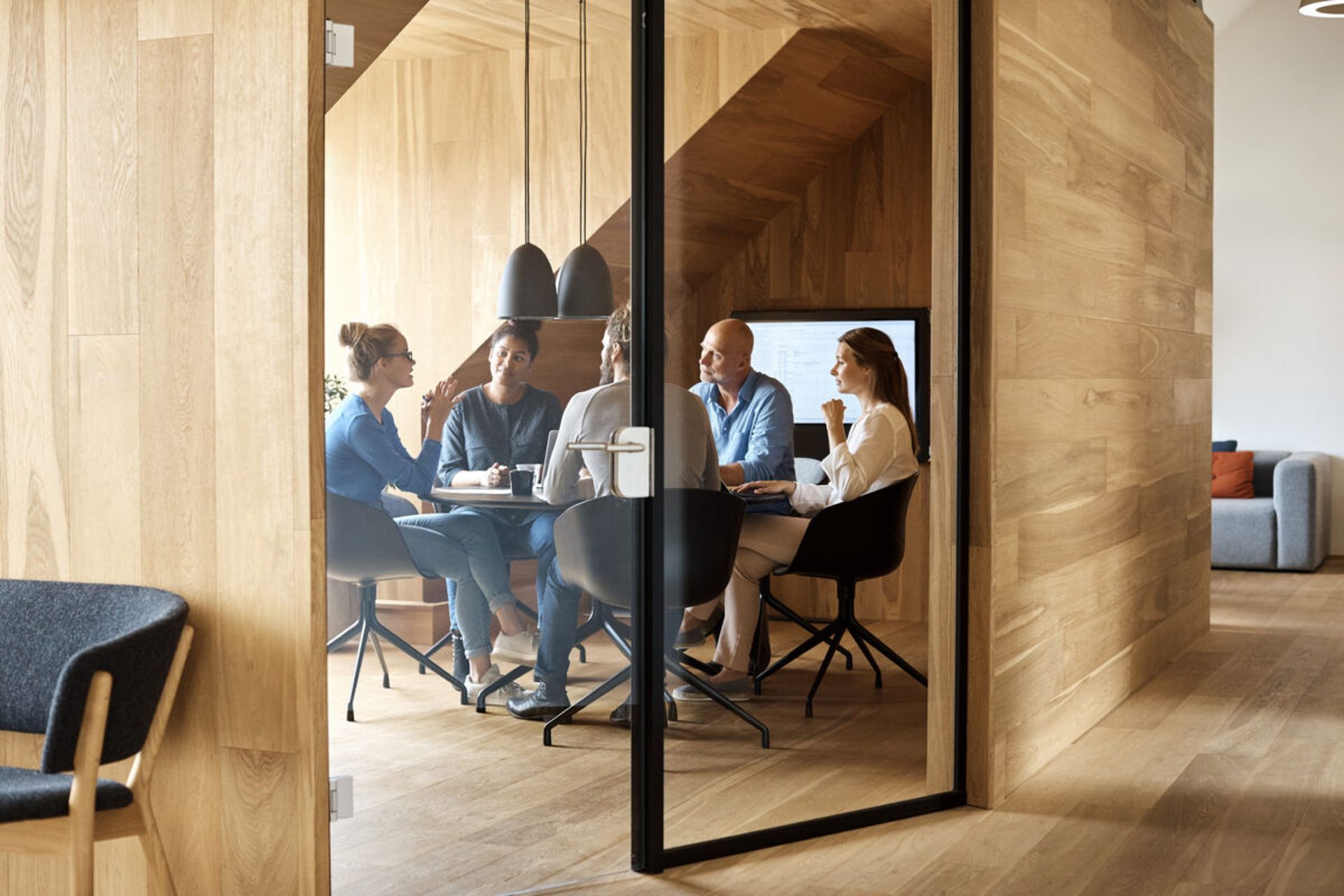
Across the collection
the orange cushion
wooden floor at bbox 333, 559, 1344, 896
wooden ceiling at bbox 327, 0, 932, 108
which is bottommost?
wooden floor at bbox 333, 559, 1344, 896

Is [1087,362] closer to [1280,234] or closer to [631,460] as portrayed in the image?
[631,460]

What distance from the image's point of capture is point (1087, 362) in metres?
4.67

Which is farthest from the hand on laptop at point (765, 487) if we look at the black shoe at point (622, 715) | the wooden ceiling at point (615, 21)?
the wooden ceiling at point (615, 21)

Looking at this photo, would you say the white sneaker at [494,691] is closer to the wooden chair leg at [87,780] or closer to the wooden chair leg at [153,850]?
the wooden chair leg at [153,850]

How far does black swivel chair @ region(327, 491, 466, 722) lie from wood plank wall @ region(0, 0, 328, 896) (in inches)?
4.5

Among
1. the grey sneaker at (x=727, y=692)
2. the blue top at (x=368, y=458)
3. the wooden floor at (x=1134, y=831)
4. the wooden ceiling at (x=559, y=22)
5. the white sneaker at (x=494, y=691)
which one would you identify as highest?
the wooden ceiling at (x=559, y=22)

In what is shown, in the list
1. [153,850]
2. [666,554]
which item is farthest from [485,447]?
[153,850]

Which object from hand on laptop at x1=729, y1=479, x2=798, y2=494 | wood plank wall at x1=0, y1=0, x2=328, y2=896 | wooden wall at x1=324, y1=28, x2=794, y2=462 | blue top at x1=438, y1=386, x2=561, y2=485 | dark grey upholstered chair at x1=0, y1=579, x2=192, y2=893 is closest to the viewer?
dark grey upholstered chair at x1=0, y1=579, x2=192, y2=893

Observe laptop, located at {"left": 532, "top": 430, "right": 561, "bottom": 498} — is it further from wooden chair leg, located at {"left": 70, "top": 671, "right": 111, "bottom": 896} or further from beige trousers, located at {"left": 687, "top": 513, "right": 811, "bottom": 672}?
wooden chair leg, located at {"left": 70, "top": 671, "right": 111, "bottom": 896}

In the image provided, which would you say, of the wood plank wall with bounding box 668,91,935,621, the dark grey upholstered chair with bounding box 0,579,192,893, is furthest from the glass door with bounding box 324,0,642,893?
the wood plank wall with bounding box 668,91,935,621

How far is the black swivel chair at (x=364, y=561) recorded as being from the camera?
2.86 meters

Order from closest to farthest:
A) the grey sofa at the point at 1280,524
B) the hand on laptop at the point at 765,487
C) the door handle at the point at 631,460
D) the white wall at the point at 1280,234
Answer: the door handle at the point at 631,460
the hand on laptop at the point at 765,487
the grey sofa at the point at 1280,524
the white wall at the point at 1280,234

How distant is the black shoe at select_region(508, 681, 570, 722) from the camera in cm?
320

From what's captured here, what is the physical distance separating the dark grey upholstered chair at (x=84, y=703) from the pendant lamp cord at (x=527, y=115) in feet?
3.63
